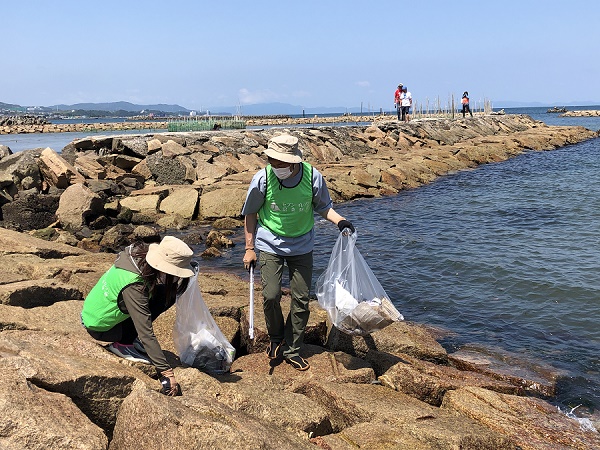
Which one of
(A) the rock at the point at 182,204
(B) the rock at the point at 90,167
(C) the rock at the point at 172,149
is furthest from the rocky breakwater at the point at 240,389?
(C) the rock at the point at 172,149

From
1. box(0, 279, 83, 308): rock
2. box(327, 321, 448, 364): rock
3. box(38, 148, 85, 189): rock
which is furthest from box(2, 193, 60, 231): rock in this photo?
box(327, 321, 448, 364): rock

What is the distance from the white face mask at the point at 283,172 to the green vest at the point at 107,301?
54.2 inches

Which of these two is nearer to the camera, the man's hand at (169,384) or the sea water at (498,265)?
the man's hand at (169,384)

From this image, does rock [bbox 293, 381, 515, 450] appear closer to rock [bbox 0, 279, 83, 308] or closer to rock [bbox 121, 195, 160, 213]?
rock [bbox 0, 279, 83, 308]

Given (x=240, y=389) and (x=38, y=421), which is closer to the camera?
(x=38, y=421)

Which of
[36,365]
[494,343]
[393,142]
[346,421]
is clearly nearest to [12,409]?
[36,365]

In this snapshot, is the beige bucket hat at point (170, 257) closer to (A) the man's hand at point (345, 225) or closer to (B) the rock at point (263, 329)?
(A) the man's hand at point (345, 225)

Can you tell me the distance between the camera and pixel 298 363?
5078 millimetres

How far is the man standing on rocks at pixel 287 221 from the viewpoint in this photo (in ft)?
15.8

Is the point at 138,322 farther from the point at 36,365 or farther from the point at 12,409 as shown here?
the point at 12,409

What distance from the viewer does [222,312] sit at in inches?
235

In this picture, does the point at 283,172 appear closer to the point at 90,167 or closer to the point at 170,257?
the point at 170,257

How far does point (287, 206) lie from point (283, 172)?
277 mm

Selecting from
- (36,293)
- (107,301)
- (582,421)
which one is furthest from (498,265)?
(107,301)
